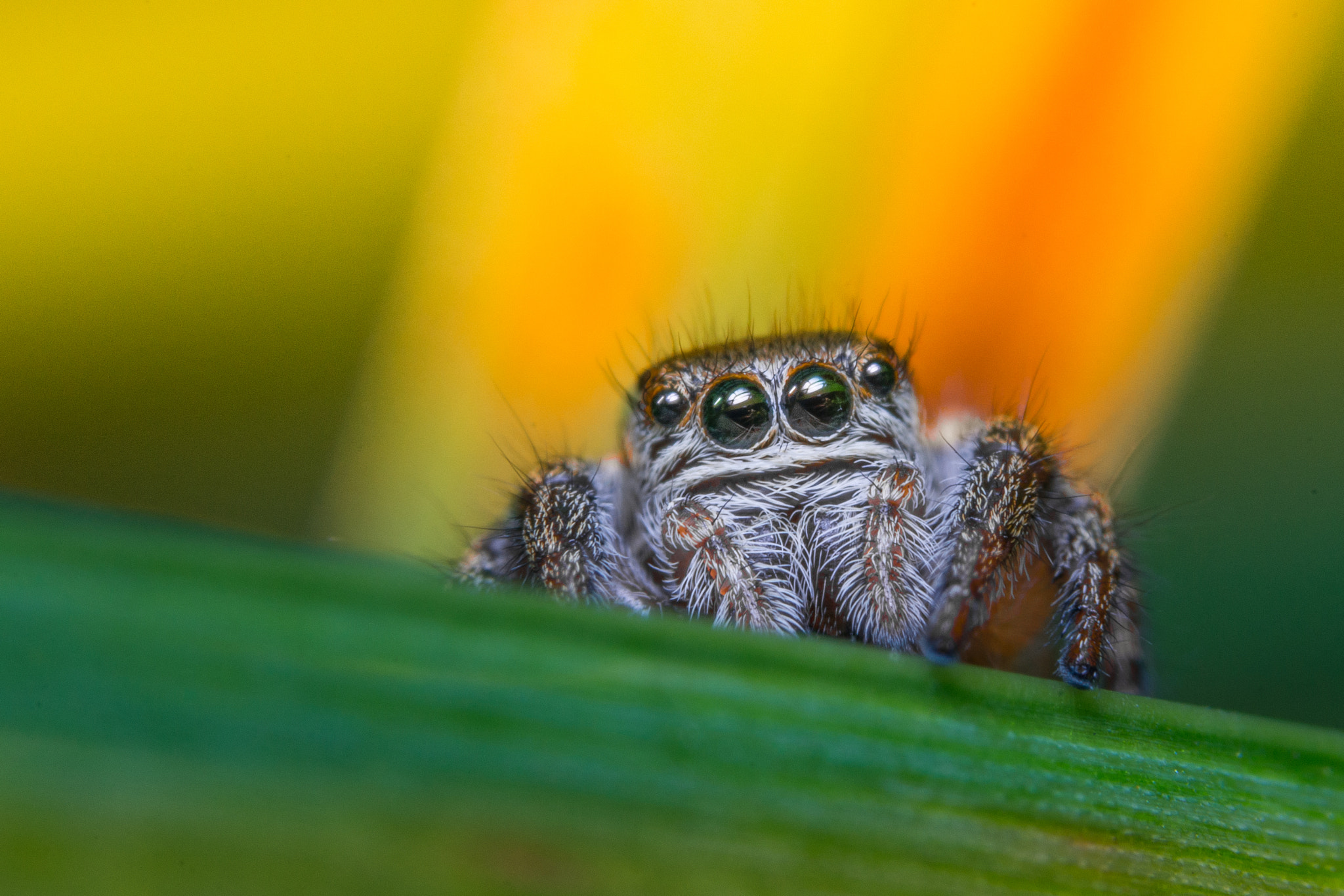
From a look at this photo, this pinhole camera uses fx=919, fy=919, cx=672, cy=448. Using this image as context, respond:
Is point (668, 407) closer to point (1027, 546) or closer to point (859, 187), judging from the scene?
point (1027, 546)

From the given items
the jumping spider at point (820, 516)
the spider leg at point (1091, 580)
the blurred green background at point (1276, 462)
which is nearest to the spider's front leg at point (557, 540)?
the jumping spider at point (820, 516)

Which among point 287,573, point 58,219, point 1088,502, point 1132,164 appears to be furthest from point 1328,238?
point 58,219

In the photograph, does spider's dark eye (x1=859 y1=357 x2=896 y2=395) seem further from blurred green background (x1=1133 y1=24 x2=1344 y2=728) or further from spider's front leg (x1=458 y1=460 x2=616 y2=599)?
blurred green background (x1=1133 y1=24 x2=1344 y2=728)

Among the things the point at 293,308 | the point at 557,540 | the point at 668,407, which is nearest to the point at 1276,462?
the point at 668,407

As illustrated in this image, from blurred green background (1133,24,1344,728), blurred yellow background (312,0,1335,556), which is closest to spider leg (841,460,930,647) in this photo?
blurred yellow background (312,0,1335,556)

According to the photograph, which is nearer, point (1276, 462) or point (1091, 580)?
point (1091, 580)

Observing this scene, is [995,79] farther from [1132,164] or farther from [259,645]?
[259,645]

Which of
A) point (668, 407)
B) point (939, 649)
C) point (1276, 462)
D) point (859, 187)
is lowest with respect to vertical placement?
point (939, 649)
